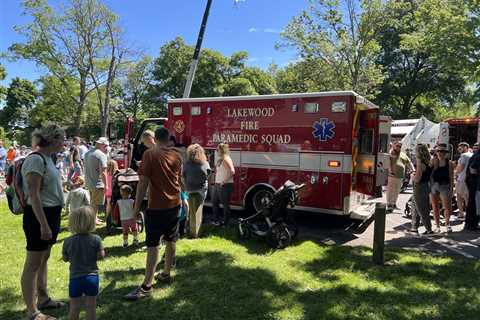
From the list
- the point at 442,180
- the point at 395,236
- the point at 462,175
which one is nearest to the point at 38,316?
the point at 395,236

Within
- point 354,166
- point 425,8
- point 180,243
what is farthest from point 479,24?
point 180,243

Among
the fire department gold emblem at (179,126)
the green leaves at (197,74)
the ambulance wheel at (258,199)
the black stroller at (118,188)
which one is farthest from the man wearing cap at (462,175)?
the green leaves at (197,74)

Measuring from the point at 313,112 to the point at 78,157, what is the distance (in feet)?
22.9

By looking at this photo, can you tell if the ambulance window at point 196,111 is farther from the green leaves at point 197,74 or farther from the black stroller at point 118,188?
the green leaves at point 197,74

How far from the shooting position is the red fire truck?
764 centimetres

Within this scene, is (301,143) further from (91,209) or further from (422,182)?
(91,209)

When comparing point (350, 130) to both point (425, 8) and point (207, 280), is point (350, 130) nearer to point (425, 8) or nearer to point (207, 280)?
point (207, 280)

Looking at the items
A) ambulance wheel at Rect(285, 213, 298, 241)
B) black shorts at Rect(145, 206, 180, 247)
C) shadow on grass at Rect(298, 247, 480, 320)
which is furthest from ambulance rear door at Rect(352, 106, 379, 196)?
black shorts at Rect(145, 206, 180, 247)

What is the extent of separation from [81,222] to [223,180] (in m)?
4.61

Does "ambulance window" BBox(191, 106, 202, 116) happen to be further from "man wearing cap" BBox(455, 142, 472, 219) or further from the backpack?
"man wearing cap" BBox(455, 142, 472, 219)

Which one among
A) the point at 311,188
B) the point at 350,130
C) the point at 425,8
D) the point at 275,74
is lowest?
the point at 311,188

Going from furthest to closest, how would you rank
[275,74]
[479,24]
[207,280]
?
[275,74], [479,24], [207,280]

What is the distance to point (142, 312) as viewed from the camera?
4191mm

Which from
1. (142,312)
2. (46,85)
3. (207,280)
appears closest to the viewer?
(142,312)
